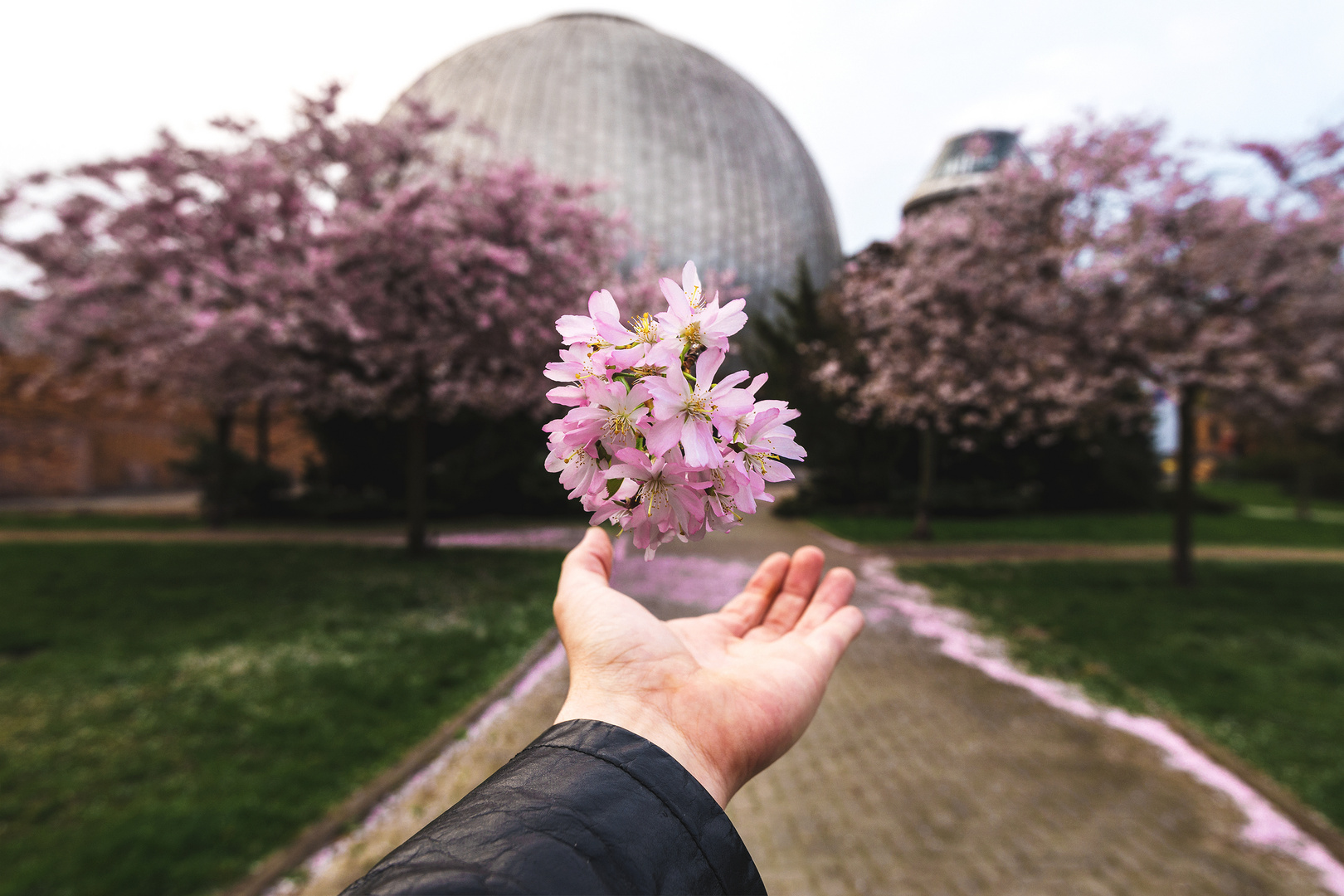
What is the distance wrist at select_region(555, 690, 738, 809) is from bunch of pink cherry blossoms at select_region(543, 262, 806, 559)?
0.50m

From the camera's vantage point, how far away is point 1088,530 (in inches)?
705

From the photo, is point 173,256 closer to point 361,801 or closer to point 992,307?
point 361,801

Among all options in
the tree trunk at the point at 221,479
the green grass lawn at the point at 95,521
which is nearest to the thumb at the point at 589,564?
the tree trunk at the point at 221,479

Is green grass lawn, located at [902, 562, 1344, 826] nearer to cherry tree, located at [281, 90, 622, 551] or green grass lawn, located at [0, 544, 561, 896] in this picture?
green grass lawn, located at [0, 544, 561, 896]

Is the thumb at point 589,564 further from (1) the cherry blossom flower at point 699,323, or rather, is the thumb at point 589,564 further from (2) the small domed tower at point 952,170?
(2) the small domed tower at point 952,170

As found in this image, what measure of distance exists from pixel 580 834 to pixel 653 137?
3654 cm

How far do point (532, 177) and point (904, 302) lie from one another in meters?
6.73

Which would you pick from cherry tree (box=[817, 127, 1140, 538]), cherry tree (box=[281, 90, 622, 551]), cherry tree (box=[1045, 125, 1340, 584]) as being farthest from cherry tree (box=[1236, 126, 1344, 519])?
cherry tree (box=[281, 90, 622, 551])

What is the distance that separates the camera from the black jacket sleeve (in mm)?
850

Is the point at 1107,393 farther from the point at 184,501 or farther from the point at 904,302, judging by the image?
the point at 184,501

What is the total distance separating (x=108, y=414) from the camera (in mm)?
24125

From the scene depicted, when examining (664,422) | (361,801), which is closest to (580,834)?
(664,422)

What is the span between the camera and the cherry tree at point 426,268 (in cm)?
902

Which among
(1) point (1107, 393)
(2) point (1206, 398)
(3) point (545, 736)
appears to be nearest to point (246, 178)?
(3) point (545, 736)
